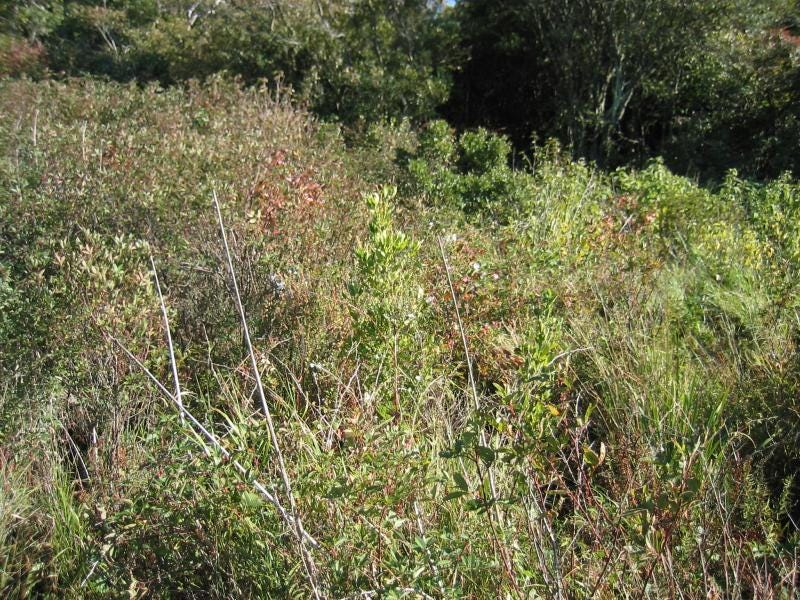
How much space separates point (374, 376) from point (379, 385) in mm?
128

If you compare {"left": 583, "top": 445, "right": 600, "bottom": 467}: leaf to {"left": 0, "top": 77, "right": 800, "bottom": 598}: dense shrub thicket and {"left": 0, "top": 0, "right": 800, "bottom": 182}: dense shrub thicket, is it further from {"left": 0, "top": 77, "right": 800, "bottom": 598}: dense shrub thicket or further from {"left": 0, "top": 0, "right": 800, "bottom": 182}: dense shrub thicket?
{"left": 0, "top": 0, "right": 800, "bottom": 182}: dense shrub thicket

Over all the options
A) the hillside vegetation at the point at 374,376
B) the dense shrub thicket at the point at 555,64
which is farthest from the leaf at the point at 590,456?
the dense shrub thicket at the point at 555,64

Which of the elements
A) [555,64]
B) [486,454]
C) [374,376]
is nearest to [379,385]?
[374,376]

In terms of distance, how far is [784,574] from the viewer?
93.6 inches

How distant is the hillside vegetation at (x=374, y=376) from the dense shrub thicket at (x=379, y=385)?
19 mm

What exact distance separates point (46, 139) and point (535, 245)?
4.20m

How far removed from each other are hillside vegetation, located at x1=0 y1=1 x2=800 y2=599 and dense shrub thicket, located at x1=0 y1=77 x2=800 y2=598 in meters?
0.02

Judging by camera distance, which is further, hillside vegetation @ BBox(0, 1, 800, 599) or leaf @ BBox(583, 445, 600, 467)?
hillside vegetation @ BBox(0, 1, 800, 599)

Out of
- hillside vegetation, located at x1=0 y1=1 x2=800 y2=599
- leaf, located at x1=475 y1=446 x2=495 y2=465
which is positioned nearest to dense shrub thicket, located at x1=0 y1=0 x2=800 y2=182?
hillside vegetation, located at x1=0 y1=1 x2=800 y2=599

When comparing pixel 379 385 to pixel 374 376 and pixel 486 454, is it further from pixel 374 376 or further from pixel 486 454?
pixel 486 454

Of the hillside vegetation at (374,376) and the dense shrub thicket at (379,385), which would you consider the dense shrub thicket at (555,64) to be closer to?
the hillside vegetation at (374,376)

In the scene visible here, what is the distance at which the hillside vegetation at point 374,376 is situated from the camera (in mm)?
2145

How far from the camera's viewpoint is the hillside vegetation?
2.14 metres

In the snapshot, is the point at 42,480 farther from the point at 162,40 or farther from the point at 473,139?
the point at 162,40
